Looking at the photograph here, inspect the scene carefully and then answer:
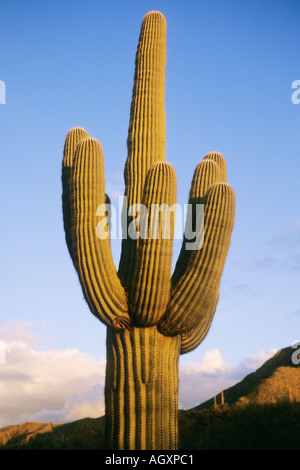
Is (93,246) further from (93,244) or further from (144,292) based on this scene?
(144,292)

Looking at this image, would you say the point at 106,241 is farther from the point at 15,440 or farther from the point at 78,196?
the point at 15,440

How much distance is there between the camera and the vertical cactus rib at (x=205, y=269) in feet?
26.8

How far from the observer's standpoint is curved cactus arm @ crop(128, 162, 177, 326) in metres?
7.82

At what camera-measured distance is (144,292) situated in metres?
7.91

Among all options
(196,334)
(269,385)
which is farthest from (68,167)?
(269,385)

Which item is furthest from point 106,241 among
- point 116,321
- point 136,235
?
point 116,321

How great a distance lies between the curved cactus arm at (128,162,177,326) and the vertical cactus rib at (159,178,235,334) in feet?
0.94

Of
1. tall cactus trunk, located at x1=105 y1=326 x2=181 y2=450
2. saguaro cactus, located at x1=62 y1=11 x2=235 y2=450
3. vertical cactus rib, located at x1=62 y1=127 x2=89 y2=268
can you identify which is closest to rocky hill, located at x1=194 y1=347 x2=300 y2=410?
tall cactus trunk, located at x1=105 y1=326 x2=181 y2=450

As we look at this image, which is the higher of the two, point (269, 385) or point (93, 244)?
point (93, 244)

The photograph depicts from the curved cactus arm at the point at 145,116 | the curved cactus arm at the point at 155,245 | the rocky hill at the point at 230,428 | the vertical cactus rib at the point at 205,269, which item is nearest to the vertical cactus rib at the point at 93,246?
the curved cactus arm at the point at 155,245

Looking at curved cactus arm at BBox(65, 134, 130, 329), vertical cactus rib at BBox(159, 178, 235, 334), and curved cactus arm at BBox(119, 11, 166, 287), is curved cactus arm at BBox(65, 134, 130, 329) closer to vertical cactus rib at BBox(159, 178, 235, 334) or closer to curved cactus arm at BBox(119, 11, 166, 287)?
curved cactus arm at BBox(119, 11, 166, 287)

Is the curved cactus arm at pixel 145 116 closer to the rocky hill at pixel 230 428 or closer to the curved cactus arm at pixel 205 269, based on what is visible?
the curved cactus arm at pixel 205 269
